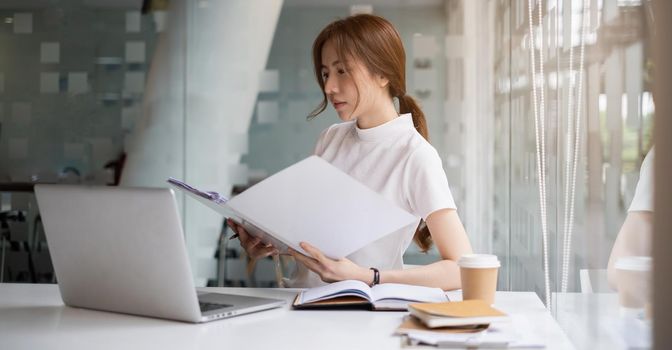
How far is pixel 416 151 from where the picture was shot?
2.46 metres

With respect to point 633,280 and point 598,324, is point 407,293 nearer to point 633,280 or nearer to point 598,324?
point 598,324

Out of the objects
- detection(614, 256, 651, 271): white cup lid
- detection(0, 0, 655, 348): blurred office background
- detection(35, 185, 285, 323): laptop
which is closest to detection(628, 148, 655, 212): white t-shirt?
detection(614, 256, 651, 271): white cup lid

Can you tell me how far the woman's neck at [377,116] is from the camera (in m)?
2.54

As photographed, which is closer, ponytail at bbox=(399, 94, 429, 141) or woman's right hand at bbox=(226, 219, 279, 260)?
woman's right hand at bbox=(226, 219, 279, 260)

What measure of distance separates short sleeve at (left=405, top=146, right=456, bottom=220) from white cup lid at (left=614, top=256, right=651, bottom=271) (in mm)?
894

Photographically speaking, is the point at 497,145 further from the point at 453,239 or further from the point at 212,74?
the point at 453,239

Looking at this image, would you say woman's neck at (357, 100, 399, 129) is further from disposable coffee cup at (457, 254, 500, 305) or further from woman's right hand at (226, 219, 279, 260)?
disposable coffee cup at (457, 254, 500, 305)

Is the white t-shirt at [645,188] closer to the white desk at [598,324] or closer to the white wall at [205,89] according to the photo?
the white desk at [598,324]

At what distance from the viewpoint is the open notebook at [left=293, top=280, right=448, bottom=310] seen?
1818 millimetres

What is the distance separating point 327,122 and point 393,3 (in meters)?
0.68

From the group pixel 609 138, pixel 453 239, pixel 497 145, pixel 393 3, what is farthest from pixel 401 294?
pixel 393 3

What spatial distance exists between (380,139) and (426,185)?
0.81 feet

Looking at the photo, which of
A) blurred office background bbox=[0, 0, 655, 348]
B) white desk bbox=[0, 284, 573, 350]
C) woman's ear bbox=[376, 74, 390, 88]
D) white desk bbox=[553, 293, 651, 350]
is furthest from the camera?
blurred office background bbox=[0, 0, 655, 348]

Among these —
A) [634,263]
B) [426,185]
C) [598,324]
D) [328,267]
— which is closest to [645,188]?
[634,263]
